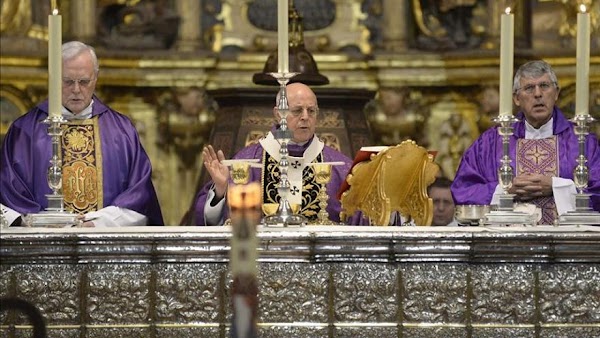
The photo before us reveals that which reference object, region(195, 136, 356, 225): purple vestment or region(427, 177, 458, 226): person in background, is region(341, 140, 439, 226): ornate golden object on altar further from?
region(427, 177, 458, 226): person in background

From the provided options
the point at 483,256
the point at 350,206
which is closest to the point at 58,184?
the point at 350,206

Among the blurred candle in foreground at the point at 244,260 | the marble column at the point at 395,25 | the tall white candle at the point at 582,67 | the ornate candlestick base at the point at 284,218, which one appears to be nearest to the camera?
the blurred candle in foreground at the point at 244,260

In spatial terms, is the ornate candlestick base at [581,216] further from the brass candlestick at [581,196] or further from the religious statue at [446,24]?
the religious statue at [446,24]

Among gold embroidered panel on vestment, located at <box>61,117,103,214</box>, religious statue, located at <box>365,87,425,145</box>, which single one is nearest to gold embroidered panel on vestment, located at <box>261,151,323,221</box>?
gold embroidered panel on vestment, located at <box>61,117,103,214</box>

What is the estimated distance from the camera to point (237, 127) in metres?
12.0

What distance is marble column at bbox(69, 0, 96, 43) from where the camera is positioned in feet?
42.2

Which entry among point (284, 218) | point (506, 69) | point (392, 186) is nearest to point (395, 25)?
point (392, 186)

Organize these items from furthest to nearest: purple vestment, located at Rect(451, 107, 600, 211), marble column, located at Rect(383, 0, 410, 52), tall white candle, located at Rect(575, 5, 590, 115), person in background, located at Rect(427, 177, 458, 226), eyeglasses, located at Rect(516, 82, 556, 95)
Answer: marble column, located at Rect(383, 0, 410, 52) → person in background, located at Rect(427, 177, 458, 226) → eyeglasses, located at Rect(516, 82, 556, 95) → purple vestment, located at Rect(451, 107, 600, 211) → tall white candle, located at Rect(575, 5, 590, 115)

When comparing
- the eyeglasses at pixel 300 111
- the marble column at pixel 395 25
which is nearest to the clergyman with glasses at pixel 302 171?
the eyeglasses at pixel 300 111

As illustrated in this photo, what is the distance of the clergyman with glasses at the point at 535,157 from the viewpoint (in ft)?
27.2

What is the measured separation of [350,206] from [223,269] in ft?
4.27

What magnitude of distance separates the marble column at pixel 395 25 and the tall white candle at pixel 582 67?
565 cm

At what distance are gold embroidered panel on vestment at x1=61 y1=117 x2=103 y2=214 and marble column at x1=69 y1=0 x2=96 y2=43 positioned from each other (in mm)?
4057

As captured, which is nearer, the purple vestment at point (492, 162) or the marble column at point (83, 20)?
the purple vestment at point (492, 162)
